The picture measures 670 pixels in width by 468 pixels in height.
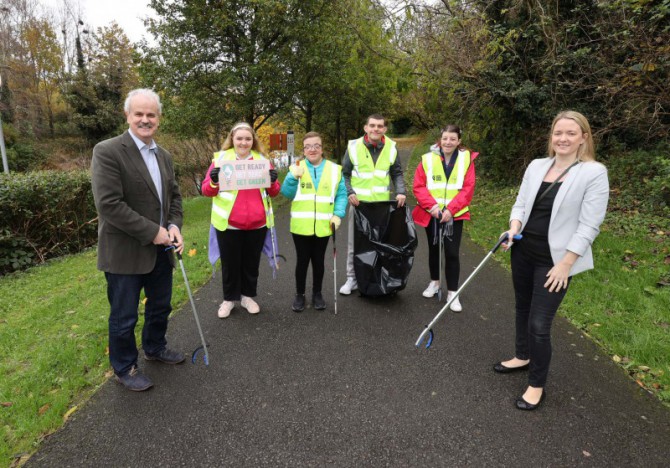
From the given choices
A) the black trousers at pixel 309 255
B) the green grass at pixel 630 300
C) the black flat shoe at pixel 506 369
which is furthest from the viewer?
the black trousers at pixel 309 255

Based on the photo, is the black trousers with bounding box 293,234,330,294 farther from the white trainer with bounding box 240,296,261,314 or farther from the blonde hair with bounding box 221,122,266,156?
the blonde hair with bounding box 221,122,266,156

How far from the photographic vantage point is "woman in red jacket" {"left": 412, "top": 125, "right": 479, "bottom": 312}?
4.38 m

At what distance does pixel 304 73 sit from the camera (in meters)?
12.7

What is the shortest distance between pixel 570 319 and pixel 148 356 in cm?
422

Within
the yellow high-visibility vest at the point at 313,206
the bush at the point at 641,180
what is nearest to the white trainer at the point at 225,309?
the yellow high-visibility vest at the point at 313,206

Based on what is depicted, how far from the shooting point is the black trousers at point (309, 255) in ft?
14.3

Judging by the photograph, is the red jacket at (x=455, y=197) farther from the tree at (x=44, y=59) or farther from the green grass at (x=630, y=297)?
the tree at (x=44, y=59)

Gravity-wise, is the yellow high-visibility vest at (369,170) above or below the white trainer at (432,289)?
above

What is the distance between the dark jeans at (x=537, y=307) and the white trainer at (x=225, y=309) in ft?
9.56

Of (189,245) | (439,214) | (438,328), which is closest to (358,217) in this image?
(439,214)

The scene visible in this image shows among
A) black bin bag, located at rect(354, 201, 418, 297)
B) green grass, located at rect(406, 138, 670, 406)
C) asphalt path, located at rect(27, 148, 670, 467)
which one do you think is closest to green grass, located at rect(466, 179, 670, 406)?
green grass, located at rect(406, 138, 670, 406)

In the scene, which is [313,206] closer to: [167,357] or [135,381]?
[167,357]

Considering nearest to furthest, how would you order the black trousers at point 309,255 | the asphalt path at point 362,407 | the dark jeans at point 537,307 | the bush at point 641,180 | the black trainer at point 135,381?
the asphalt path at point 362,407
the dark jeans at point 537,307
the black trainer at point 135,381
the black trousers at point 309,255
the bush at point 641,180

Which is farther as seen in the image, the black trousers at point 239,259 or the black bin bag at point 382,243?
the black bin bag at point 382,243
